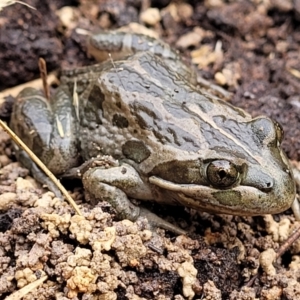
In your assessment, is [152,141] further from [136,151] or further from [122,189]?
[122,189]

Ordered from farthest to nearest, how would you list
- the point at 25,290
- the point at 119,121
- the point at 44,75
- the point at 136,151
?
the point at 44,75 < the point at 119,121 < the point at 136,151 < the point at 25,290

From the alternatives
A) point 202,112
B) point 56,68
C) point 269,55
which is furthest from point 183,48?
point 202,112

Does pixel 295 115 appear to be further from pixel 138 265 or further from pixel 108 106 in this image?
pixel 138 265

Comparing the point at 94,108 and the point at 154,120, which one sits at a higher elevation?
the point at 154,120

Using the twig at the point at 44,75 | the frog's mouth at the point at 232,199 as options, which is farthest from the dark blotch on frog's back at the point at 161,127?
the twig at the point at 44,75

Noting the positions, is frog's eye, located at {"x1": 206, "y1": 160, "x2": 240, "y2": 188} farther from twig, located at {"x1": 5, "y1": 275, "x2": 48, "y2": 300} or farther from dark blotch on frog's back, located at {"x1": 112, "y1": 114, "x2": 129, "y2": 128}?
twig, located at {"x1": 5, "y1": 275, "x2": 48, "y2": 300}

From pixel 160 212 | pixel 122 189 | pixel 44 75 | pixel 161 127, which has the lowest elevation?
pixel 160 212

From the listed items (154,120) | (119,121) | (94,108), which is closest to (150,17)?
(94,108)
